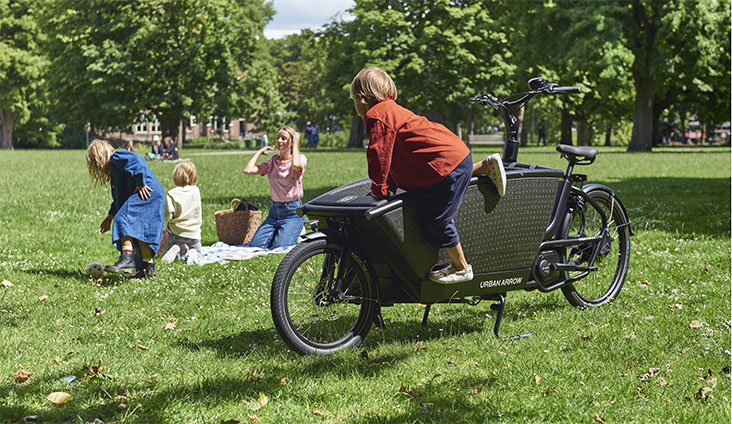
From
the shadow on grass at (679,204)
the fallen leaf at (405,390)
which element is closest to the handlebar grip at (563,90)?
the fallen leaf at (405,390)

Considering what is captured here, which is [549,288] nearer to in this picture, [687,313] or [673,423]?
[687,313]

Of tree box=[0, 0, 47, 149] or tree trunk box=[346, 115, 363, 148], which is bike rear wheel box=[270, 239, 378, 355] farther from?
tree box=[0, 0, 47, 149]

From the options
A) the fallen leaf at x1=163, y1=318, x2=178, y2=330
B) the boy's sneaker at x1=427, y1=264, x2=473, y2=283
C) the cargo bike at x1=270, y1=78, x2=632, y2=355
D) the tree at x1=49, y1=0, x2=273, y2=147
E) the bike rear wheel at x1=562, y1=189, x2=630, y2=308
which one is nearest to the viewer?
the cargo bike at x1=270, y1=78, x2=632, y2=355

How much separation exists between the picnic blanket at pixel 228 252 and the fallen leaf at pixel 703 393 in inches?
201

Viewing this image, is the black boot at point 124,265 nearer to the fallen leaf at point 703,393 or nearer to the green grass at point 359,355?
the green grass at point 359,355

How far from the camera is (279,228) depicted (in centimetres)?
929


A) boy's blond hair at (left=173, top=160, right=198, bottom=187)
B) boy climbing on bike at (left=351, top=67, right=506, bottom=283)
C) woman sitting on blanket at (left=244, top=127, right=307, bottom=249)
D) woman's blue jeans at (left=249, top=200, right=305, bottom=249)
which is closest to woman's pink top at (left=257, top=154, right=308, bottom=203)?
woman sitting on blanket at (left=244, top=127, right=307, bottom=249)

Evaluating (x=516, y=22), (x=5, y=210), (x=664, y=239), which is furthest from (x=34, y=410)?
(x=516, y=22)

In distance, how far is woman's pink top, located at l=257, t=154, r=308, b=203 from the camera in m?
9.16

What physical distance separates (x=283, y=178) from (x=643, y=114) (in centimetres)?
3411

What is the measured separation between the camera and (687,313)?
5.93 meters

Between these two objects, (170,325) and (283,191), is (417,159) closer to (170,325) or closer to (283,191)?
(170,325)

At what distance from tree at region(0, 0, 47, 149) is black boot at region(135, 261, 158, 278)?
51.9m

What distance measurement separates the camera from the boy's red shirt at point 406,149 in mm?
4594
